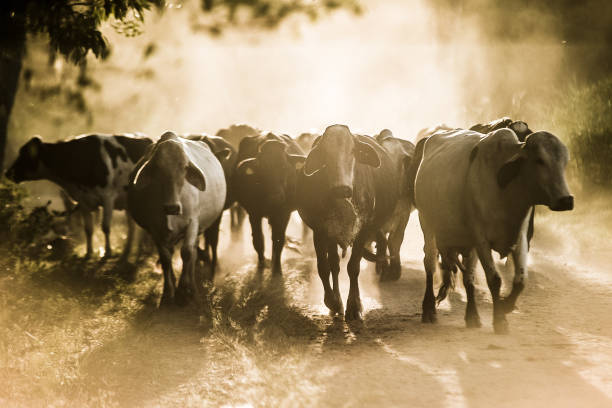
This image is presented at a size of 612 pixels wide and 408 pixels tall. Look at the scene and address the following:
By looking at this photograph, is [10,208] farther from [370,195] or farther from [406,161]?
[406,161]

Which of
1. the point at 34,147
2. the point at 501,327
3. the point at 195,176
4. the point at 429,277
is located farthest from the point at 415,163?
the point at 34,147

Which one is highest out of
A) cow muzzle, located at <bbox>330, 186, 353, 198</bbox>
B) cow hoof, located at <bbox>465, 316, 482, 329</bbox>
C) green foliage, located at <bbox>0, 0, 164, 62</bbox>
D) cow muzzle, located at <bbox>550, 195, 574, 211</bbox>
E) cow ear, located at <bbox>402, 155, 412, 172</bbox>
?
green foliage, located at <bbox>0, 0, 164, 62</bbox>

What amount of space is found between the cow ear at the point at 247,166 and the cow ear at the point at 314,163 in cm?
306

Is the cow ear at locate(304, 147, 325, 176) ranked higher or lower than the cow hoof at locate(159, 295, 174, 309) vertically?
higher

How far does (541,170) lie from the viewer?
6672 mm

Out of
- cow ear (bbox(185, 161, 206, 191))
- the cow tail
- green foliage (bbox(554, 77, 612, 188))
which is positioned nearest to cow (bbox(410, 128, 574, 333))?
the cow tail

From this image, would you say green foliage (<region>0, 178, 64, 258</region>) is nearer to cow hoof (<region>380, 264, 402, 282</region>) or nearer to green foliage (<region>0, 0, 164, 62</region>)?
green foliage (<region>0, 0, 164, 62</region>)

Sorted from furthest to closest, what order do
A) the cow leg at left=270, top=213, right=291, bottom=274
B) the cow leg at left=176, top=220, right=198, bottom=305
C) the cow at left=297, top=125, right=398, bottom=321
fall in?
the cow leg at left=270, top=213, right=291, bottom=274
the cow leg at left=176, top=220, right=198, bottom=305
the cow at left=297, top=125, right=398, bottom=321

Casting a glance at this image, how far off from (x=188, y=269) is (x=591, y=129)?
33.4 feet

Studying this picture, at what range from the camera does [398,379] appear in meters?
5.71

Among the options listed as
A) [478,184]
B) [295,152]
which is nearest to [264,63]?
[295,152]

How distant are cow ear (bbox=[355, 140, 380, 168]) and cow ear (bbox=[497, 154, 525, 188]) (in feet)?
5.72

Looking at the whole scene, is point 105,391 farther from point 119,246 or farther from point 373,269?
point 119,246

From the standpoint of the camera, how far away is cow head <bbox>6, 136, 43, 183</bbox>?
13.6 m
